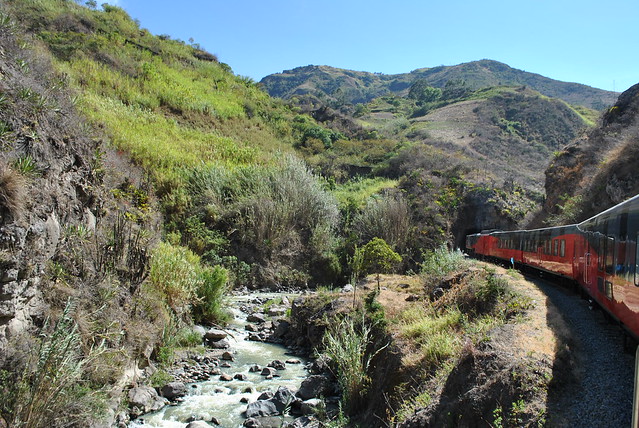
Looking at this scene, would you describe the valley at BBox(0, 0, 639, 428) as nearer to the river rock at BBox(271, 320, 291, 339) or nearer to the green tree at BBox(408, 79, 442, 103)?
the river rock at BBox(271, 320, 291, 339)

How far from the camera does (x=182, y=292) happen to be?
38.9 feet

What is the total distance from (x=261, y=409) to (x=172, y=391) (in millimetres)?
1920

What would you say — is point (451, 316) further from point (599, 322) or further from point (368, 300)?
point (599, 322)

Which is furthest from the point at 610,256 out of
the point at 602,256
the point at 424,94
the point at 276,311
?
the point at 424,94

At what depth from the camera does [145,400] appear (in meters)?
7.89

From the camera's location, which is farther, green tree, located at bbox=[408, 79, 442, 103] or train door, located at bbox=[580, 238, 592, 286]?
green tree, located at bbox=[408, 79, 442, 103]

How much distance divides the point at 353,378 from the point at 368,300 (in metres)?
2.84

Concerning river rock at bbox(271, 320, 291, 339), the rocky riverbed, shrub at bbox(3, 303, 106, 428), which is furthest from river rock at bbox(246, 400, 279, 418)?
river rock at bbox(271, 320, 291, 339)

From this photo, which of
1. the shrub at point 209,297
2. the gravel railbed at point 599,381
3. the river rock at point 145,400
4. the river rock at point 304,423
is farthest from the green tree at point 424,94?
the river rock at point 145,400

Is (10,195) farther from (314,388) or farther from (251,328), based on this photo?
(251,328)

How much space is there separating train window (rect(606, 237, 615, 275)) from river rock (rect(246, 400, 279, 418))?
6335mm

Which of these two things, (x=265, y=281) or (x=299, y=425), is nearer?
(x=299, y=425)

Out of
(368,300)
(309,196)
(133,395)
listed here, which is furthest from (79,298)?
(309,196)

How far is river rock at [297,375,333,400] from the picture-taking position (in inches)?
344
